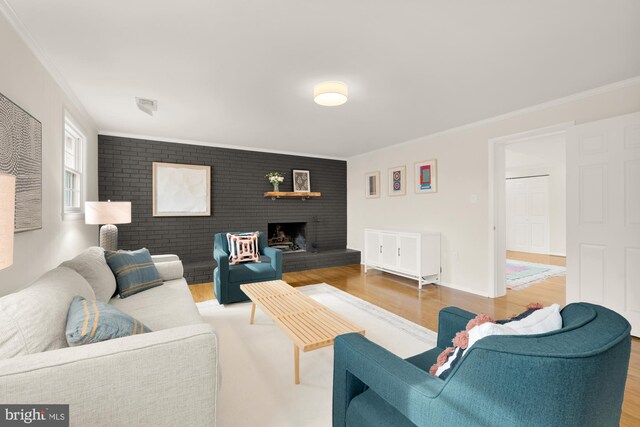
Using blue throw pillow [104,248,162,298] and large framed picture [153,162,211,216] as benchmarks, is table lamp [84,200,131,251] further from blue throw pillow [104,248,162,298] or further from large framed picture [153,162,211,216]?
large framed picture [153,162,211,216]

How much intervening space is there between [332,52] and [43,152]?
2427mm

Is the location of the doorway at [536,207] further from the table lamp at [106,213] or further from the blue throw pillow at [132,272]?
the table lamp at [106,213]

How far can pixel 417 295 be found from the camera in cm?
396

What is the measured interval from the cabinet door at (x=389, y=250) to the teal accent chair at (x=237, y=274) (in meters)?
2.06

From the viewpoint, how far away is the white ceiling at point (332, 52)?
1.76 m

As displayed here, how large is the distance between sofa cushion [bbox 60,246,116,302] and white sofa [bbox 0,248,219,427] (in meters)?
0.76

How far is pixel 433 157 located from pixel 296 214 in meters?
2.91

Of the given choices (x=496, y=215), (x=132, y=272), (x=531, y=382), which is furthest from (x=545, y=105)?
(x=132, y=272)

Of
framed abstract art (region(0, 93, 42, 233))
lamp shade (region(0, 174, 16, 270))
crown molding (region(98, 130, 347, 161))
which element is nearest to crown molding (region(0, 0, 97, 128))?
framed abstract art (region(0, 93, 42, 233))

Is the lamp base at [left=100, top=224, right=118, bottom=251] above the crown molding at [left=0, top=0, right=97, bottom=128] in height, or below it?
below

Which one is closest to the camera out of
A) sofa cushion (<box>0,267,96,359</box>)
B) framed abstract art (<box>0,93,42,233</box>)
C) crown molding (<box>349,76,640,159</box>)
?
sofa cushion (<box>0,267,96,359</box>)

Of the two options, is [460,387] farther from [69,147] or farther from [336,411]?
[69,147]

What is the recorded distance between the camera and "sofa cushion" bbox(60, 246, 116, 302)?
198 centimetres

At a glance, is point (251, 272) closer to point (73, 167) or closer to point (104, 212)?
point (104, 212)
